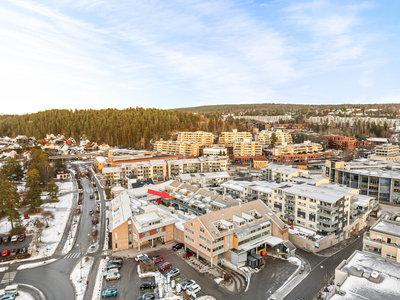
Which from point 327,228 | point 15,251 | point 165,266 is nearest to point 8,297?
point 15,251

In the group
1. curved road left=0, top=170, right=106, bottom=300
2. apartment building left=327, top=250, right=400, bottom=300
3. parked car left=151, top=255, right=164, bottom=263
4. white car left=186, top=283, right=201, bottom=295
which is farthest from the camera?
parked car left=151, top=255, right=164, bottom=263

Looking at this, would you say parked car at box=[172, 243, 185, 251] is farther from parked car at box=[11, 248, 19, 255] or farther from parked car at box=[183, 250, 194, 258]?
parked car at box=[11, 248, 19, 255]

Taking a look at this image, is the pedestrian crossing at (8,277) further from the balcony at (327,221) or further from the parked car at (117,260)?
the balcony at (327,221)

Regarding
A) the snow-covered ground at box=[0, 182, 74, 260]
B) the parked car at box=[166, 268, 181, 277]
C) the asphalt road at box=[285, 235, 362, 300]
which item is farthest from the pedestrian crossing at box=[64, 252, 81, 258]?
the asphalt road at box=[285, 235, 362, 300]

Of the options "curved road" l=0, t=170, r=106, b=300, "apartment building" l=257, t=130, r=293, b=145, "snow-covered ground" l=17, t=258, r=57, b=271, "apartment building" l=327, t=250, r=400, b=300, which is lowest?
"curved road" l=0, t=170, r=106, b=300

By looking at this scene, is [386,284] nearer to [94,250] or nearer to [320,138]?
[94,250]

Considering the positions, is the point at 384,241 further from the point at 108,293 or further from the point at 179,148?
the point at 179,148
